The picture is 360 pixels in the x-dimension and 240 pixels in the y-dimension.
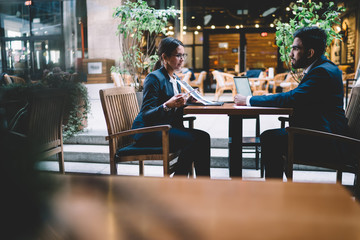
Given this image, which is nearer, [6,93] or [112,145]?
[6,93]

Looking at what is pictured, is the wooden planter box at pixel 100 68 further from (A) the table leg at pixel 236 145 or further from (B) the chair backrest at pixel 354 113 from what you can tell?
(B) the chair backrest at pixel 354 113

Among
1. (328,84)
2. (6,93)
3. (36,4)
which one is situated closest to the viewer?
(6,93)

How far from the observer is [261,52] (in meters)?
15.6

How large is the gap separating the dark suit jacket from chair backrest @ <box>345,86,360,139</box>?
3.92 feet

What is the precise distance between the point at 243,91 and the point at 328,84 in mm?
648

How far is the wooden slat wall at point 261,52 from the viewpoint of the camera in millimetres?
15336

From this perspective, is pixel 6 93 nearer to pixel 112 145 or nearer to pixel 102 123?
pixel 112 145

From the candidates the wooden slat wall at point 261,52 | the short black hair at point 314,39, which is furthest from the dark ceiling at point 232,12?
the short black hair at point 314,39

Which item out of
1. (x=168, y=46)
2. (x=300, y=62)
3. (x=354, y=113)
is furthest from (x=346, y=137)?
(x=168, y=46)

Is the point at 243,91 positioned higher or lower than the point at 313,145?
higher

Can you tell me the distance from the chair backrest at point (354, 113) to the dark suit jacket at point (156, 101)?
3.92ft

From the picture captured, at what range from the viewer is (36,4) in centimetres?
1090

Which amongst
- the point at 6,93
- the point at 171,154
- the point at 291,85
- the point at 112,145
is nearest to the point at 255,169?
the point at 171,154

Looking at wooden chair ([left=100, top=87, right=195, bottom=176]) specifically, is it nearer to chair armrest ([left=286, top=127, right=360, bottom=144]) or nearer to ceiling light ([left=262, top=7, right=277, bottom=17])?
chair armrest ([left=286, top=127, right=360, bottom=144])
